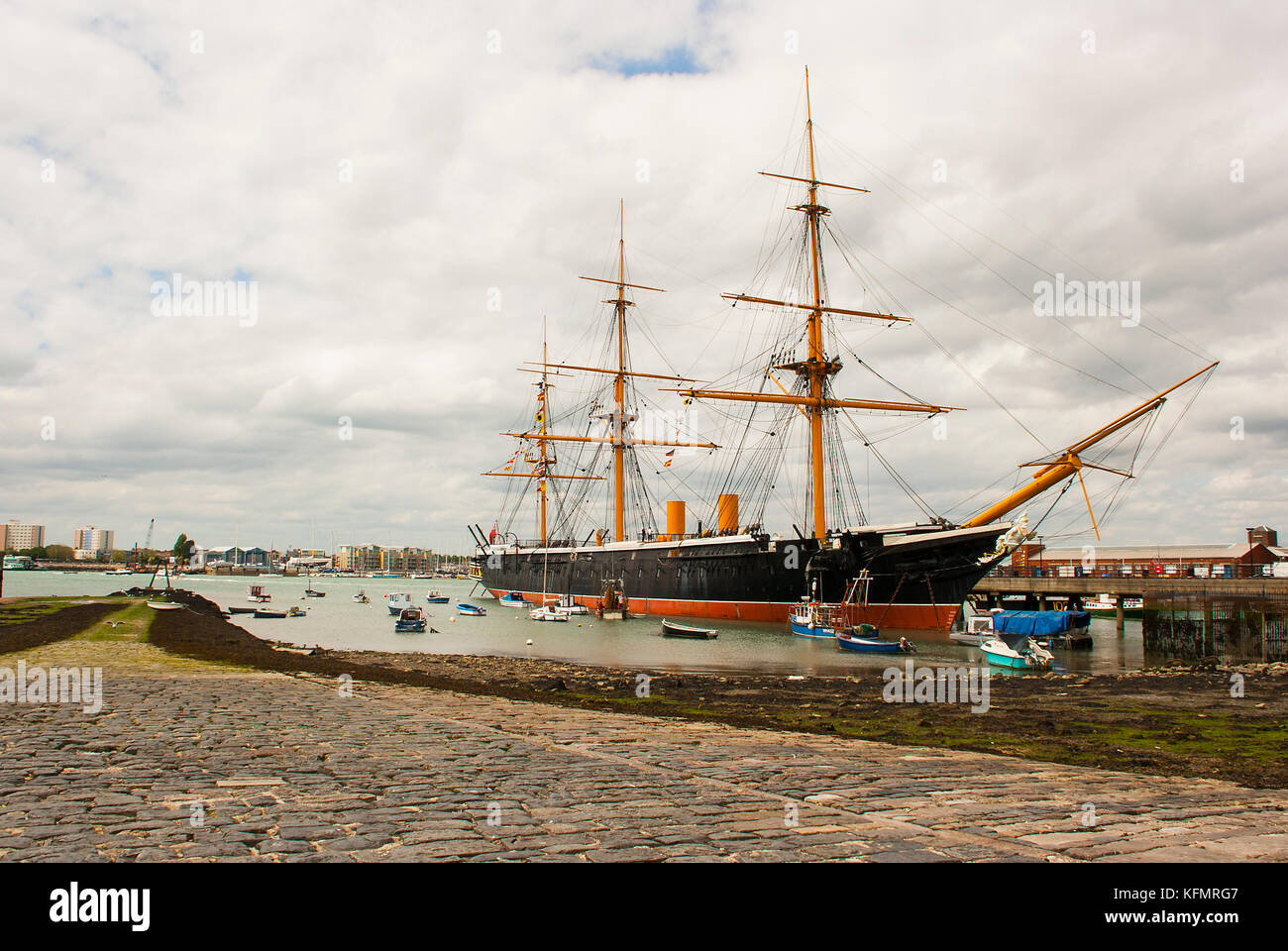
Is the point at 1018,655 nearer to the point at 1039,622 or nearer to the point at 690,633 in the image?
the point at 1039,622

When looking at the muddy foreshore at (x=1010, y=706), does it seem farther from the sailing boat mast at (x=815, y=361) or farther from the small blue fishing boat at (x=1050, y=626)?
the sailing boat mast at (x=815, y=361)

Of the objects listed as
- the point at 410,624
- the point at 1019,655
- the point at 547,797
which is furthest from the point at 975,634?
the point at 547,797

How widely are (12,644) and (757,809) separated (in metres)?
A: 23.4

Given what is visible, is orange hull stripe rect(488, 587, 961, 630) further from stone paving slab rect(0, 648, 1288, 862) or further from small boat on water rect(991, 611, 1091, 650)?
stone paving slab rect(0, 648, 1288, 862)

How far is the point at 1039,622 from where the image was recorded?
4694 cm

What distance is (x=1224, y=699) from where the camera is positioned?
63.5 feet

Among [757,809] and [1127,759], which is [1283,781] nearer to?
[1127,759]

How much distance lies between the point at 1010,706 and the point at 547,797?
14.4 meters

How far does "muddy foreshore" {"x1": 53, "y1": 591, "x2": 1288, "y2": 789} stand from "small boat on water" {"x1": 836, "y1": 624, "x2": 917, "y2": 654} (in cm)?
1017

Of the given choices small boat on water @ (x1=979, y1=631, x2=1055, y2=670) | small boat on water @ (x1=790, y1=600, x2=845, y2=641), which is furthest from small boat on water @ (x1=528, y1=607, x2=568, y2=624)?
small boat on water @ (x1=979, y1=631, x2=1055, y2=670)

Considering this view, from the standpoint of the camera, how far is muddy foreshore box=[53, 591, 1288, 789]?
431 inches

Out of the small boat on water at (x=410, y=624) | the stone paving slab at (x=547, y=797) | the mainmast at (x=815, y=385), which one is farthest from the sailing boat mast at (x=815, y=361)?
the stone paving slab at (x=547, y=797)

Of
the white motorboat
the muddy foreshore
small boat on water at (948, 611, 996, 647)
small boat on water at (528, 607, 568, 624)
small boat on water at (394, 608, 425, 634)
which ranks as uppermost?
the muddy foreshore
